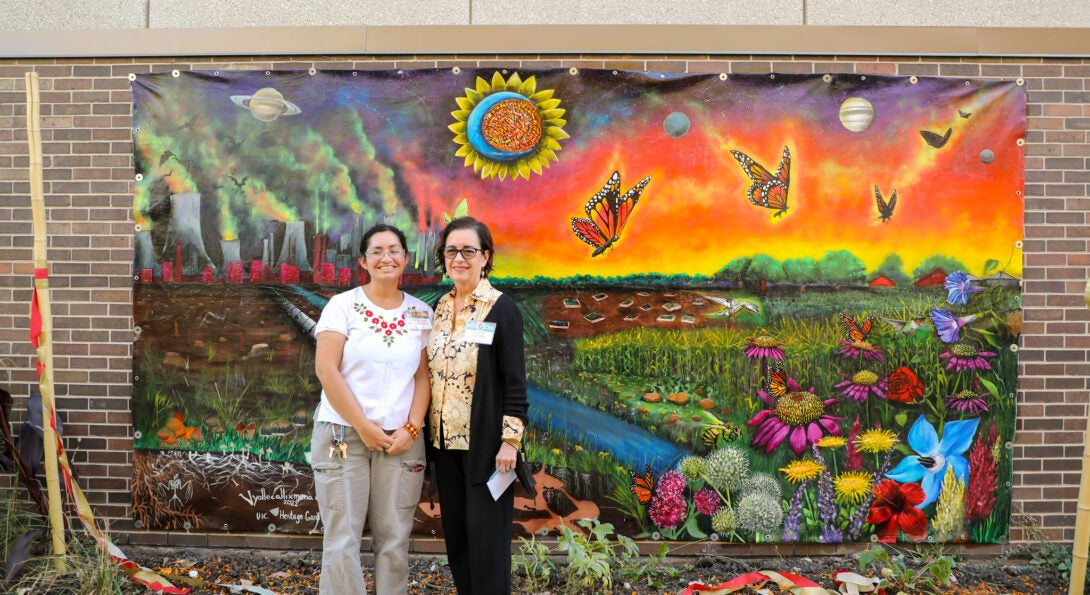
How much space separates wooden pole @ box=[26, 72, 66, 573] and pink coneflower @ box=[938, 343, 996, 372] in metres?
4.67

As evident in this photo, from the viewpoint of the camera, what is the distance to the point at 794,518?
4398 millimetres

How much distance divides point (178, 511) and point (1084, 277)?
5.29 metres

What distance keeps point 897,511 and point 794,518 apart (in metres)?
0.57

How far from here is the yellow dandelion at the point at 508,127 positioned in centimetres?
441

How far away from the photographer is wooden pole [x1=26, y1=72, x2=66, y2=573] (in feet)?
12.4

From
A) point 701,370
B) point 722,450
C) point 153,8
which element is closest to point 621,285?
point 701,370

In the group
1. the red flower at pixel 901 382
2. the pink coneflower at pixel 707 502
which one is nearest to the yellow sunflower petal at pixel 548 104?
the pink coneflower at pixel 707 502

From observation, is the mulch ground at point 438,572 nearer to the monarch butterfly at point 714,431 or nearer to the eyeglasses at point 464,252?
the monarch butterfly at point 714,431

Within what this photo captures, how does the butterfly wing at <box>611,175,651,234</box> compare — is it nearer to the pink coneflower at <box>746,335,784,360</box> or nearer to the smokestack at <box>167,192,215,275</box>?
the pink coneflower at <box>746,335,784,360</box>

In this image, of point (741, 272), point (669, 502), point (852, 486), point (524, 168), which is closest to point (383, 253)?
point (524, 168)

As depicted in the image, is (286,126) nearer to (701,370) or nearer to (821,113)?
(701,370)

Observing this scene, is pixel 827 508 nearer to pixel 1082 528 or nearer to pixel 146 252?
pixel 1082 528

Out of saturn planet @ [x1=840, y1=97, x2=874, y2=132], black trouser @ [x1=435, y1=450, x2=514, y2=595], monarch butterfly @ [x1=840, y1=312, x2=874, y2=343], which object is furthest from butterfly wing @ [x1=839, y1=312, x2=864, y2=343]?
black trouser @ [x1=435, y1=450, x2=514, y2=595]

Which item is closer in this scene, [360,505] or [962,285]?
[360,505]
